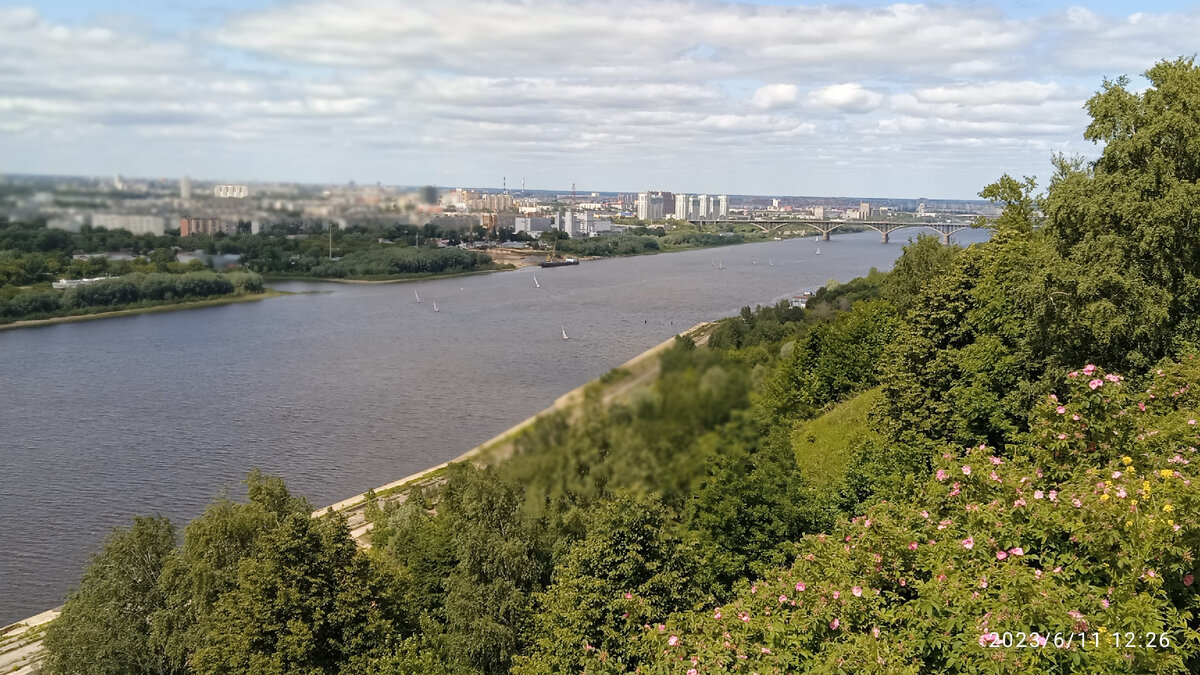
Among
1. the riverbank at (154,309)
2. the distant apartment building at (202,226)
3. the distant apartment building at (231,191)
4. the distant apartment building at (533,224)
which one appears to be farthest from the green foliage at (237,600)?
the distant apartment building at (533,224)

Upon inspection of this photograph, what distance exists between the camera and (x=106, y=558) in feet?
A: 25.1

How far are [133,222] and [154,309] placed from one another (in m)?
7.93

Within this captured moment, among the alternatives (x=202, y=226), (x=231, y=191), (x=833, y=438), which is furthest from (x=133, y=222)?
(x=833, y=438)

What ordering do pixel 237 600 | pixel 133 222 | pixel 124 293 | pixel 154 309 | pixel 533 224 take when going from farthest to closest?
pixel 533 224 < pixel 154 309 < pixel 124 293 < pixel 133 222 < pixel 237 600

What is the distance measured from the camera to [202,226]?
26.8 metres

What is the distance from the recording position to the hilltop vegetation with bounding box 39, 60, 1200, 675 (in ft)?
10.1

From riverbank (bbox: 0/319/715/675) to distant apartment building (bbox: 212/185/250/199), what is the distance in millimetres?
7250

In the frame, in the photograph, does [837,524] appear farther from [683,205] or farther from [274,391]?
[683,205]

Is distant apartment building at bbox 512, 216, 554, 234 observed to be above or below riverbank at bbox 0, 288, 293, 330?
above

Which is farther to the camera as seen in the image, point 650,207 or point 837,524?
point 650,207

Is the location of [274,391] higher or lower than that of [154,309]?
lower

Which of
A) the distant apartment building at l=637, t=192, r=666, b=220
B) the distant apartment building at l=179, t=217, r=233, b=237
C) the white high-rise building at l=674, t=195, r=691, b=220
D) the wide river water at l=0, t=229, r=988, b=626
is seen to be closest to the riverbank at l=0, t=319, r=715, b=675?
the wide river water at l=0, t=229, r=988, b=626

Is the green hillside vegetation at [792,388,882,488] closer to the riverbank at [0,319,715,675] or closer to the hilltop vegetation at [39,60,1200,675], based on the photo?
the hilltop vegetation at [39,60,1200,675]
